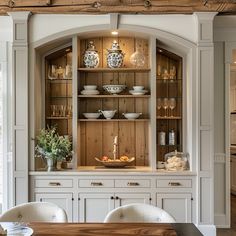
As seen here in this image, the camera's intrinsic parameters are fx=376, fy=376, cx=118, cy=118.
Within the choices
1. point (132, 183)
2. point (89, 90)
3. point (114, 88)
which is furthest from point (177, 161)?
point (89, 90)

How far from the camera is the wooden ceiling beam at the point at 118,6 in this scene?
4363mm

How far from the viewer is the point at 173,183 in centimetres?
447

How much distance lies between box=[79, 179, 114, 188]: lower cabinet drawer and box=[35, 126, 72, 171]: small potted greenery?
1.32ft

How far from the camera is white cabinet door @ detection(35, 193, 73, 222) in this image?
14.7 ft

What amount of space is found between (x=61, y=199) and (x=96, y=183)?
0.46 metres

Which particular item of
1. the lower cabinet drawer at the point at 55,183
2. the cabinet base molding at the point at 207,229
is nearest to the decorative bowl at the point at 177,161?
the cabinet base molding at the point at 207,229

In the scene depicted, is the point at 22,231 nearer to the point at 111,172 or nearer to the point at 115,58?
the point at 111,172

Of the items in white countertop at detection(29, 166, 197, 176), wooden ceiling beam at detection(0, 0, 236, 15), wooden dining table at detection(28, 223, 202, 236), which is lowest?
wooden dining table at detection(28, 223, 202, 236)

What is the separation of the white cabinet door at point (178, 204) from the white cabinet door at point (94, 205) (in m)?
0.61

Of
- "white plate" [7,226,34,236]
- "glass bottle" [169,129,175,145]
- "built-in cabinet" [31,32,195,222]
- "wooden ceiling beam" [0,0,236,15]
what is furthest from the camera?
"glass bottle" [169,129,175,145]

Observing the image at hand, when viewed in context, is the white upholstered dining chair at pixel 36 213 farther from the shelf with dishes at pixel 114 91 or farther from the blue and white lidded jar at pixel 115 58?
the blue and white lidded jar at pixel 115 58

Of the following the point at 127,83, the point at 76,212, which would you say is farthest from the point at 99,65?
the point at 76,212

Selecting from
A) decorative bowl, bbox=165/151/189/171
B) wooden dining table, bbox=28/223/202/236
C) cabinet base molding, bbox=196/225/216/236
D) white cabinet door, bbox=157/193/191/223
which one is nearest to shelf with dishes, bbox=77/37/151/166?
decorative bowl, bbox=165/151/189/171

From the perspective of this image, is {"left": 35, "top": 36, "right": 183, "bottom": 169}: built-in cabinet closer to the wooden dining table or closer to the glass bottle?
the glass bottle
